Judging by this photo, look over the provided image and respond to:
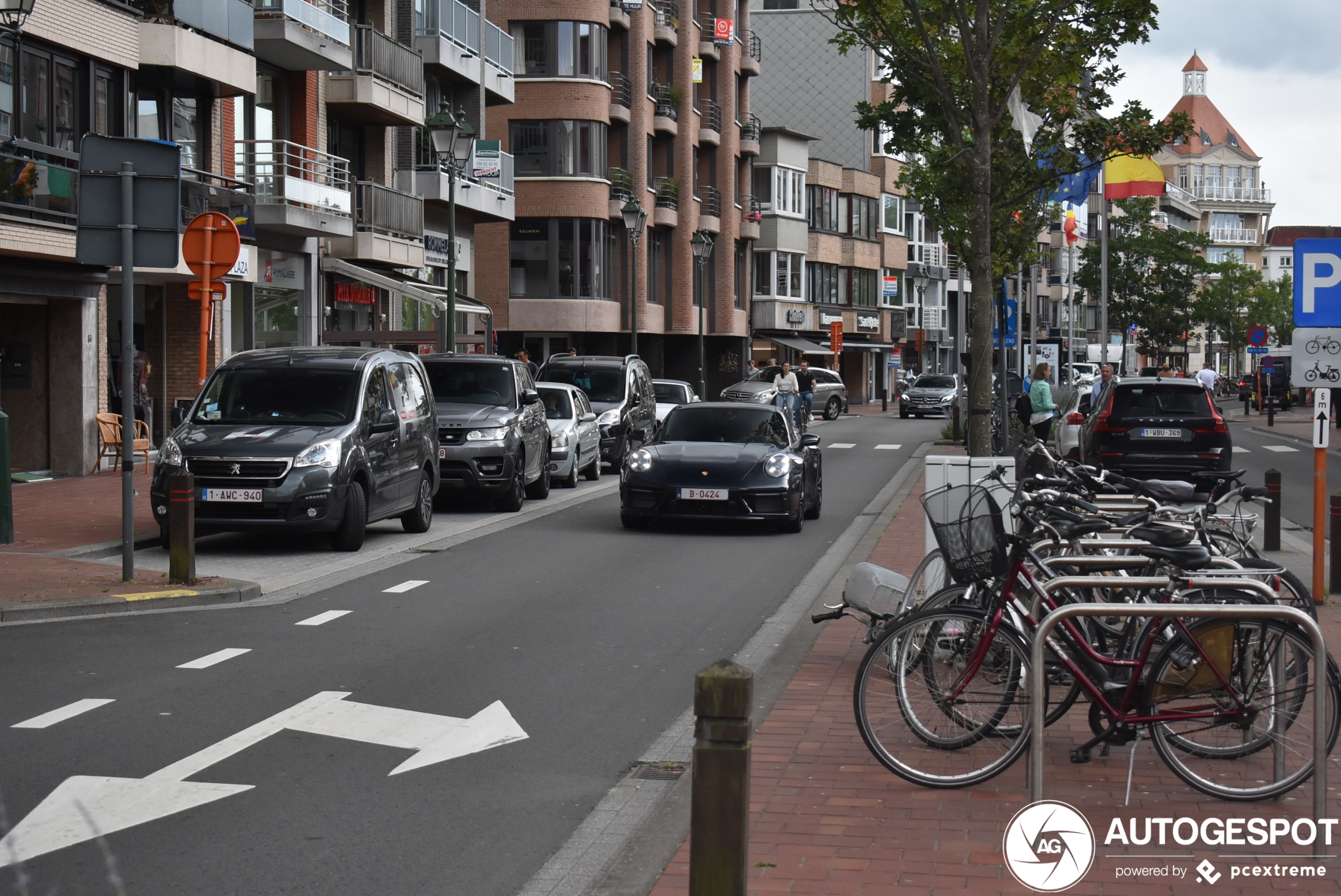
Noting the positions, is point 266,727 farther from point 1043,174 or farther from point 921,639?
point 1043,174

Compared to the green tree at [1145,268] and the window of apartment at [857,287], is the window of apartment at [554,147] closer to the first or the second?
the window of apartment at [857,287]

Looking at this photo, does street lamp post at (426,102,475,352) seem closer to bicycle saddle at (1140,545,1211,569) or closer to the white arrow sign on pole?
the white arrow sign on pole

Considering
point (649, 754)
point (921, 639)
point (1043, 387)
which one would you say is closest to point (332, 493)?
point (649, 754)

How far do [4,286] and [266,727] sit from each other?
53.3 feet

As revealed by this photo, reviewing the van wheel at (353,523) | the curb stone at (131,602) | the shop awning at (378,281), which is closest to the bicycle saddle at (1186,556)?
the curb stone at (131,602)

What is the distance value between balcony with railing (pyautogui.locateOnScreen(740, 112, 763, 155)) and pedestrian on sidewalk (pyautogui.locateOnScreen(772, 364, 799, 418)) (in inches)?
1220

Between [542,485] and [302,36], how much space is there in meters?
12.7

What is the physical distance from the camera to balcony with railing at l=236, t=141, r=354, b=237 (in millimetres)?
28797

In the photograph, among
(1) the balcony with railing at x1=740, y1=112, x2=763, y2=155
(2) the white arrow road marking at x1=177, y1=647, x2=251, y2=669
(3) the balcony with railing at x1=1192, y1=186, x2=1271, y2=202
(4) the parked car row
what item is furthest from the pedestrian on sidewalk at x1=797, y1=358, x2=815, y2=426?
(3) the balcony with railing at x1=1192, y1=186, x2=1271, y2=202

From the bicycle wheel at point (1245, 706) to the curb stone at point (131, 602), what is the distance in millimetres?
7410

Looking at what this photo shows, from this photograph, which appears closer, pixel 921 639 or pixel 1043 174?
pixel 921 639

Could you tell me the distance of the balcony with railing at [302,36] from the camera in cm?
2872

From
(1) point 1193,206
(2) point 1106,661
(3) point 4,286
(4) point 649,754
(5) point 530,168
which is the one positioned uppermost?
(1) point 1193,206

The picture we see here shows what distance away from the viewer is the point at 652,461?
54.8 feet
